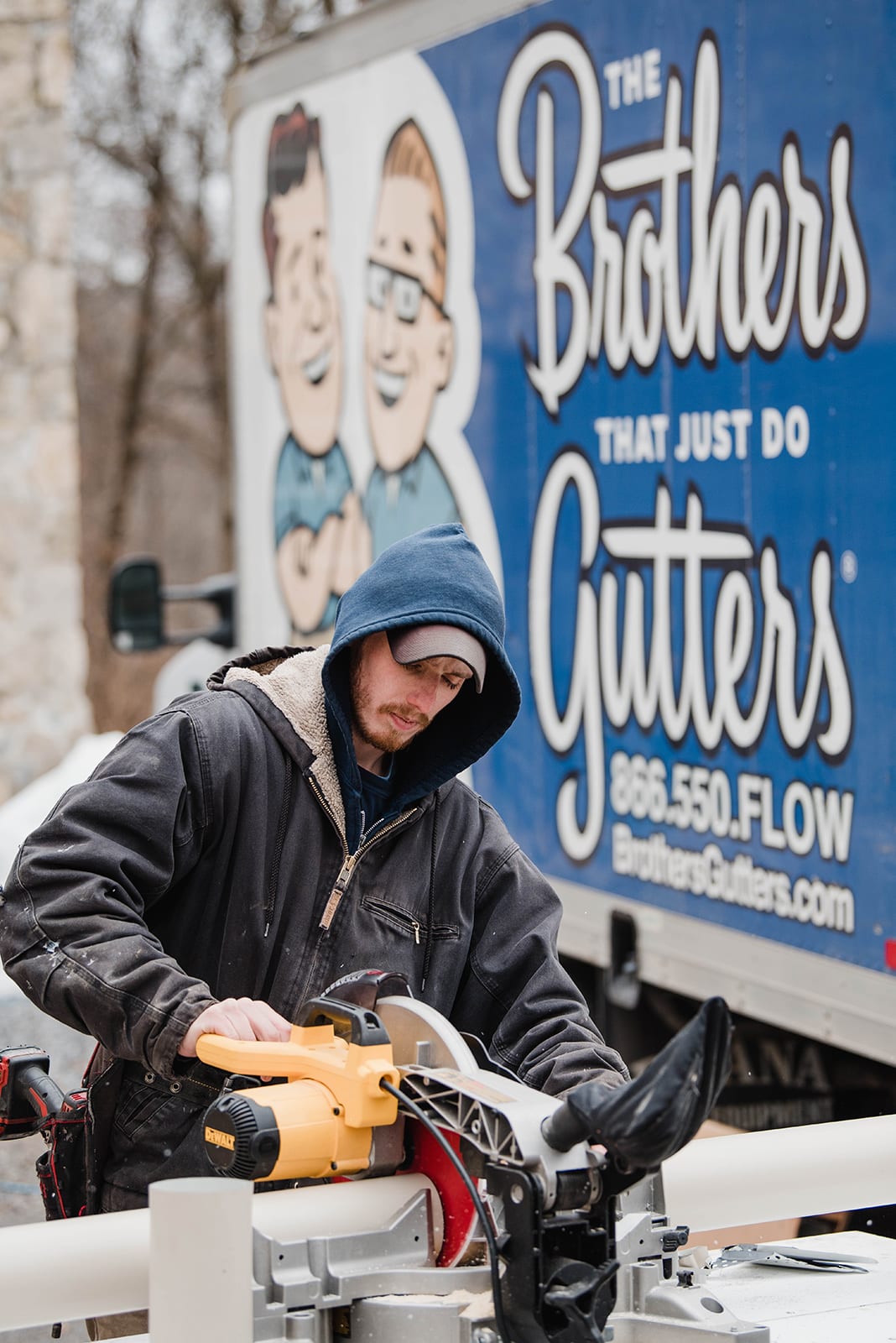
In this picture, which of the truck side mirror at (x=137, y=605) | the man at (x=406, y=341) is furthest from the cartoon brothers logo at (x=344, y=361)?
the truck side mirror at (x=137, y=605)

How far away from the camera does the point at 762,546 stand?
451 cm

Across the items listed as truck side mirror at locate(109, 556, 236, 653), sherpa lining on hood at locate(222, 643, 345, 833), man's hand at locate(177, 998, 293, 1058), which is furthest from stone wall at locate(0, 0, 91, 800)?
man's hand at locate(177, 998, 293, 1058)

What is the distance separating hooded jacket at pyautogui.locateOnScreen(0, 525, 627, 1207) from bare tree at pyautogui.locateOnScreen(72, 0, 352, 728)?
48.4 ft

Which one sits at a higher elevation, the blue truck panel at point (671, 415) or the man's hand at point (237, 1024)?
the blue truck panel at point (671, 415)

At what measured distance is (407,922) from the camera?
3.00 m

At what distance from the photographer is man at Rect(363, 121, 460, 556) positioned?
6.14m

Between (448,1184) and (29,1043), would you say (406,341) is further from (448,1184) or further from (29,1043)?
(448,1184)

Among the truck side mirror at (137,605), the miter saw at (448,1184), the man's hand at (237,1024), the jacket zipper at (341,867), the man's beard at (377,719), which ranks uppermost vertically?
the truck side mirror at (137,605)

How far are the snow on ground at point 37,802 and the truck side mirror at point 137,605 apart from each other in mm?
687

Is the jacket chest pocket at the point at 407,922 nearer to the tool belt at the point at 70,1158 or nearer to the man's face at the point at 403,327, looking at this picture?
the tool belt at the point at 70,1158

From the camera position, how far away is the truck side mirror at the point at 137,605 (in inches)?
345

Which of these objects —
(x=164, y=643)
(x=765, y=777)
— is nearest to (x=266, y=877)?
(x=765, y=777)

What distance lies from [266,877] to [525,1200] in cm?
95

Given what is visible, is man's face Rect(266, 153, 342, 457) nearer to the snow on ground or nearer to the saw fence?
the snow on ground
